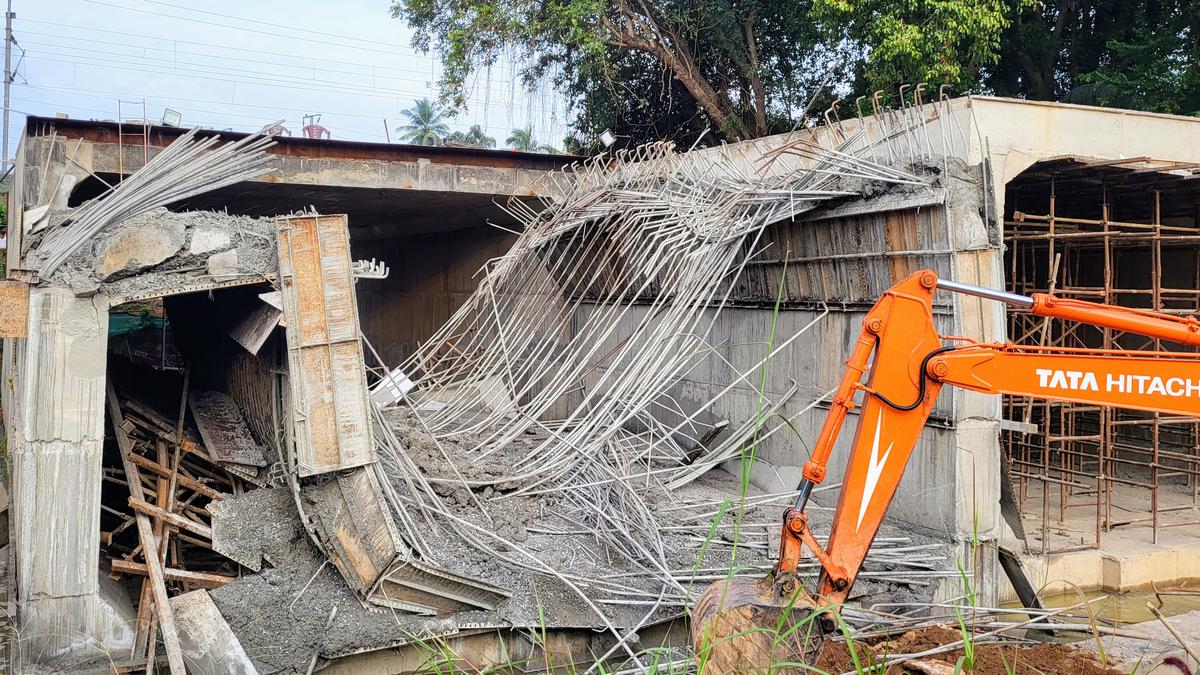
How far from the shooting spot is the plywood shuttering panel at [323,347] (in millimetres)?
6832

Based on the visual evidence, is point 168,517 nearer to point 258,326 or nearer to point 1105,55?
point 258,326

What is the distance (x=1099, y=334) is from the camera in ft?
43.0

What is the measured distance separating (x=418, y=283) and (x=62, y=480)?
11051mm

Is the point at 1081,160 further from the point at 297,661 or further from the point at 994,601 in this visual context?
the point at 297,661

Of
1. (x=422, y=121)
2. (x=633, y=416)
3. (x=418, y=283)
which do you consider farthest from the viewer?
(x=422, y=121)

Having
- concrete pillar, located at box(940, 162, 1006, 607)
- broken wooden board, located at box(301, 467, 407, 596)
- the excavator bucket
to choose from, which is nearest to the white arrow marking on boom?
the excavator bucket

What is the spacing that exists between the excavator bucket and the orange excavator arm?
161mm

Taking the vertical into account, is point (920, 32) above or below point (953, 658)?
above

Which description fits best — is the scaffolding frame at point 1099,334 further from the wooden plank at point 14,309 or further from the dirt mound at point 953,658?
the wooden plank at point 14,309

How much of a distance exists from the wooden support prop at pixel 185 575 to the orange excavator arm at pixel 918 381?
422cm

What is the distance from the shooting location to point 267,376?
349 inches

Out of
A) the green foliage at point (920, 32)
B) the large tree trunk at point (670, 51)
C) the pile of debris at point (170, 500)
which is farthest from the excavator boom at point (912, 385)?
the large tree trunk at point (670, 51)

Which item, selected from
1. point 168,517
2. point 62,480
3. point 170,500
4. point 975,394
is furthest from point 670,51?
point 62,480

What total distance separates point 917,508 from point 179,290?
19.4 feet
